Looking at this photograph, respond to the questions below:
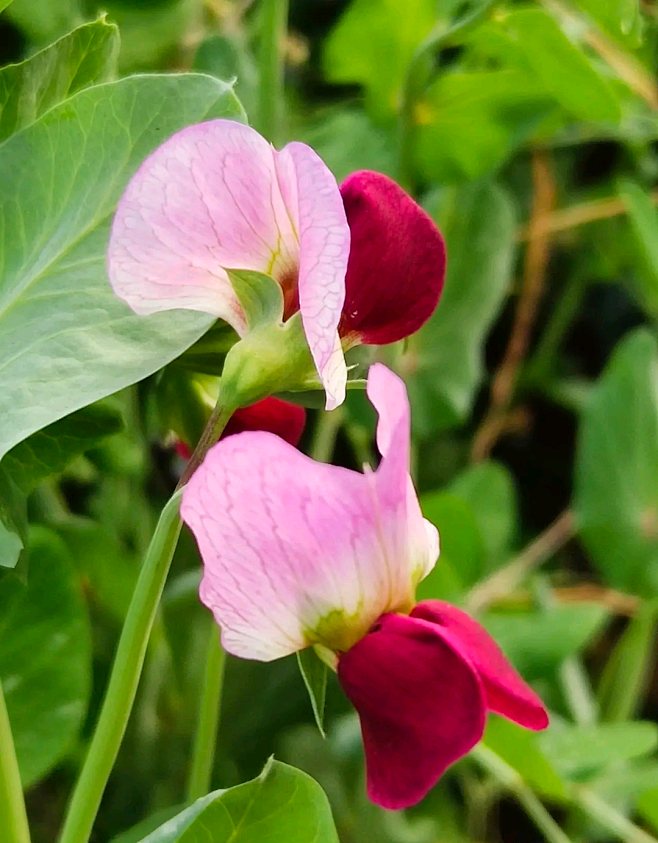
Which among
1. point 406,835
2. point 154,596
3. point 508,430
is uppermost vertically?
point 154,596

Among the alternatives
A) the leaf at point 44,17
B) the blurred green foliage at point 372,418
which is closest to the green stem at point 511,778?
the blurred green foliage at point 372,418

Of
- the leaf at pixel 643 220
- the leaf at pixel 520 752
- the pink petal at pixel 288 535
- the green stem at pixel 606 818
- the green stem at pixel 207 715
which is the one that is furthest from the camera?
the leaf at pixel 643 220

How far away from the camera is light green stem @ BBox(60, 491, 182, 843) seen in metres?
0.26

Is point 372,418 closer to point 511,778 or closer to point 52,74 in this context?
point 511,778

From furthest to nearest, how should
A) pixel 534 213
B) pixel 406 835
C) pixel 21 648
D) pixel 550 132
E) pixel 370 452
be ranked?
pixel 534 213, pixel 370 452, pixel 550 132, pixel 406 835, pixel 21 648

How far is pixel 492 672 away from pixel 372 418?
38 cm

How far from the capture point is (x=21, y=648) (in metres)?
0.42

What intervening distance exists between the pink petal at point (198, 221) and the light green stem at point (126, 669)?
0.06m

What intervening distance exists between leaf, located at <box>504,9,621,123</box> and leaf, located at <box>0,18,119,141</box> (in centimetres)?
30

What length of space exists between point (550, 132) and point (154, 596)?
2.01ft

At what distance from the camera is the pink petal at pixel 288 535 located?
0.78 ft

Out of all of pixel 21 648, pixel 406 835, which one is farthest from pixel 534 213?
pixel 21 648

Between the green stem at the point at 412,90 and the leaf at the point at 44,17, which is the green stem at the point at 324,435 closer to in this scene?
the green stem at the point at 412,90

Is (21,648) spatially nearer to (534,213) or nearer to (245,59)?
(245,59)
